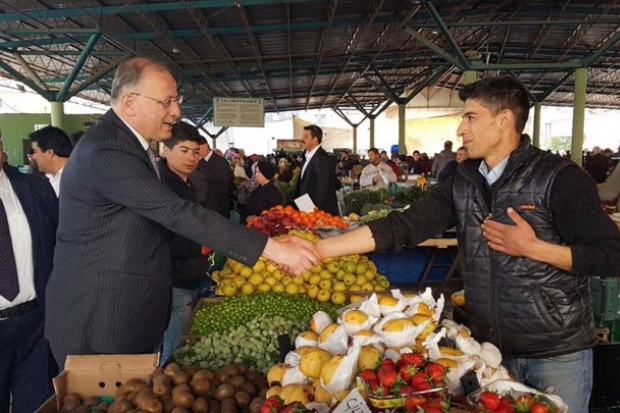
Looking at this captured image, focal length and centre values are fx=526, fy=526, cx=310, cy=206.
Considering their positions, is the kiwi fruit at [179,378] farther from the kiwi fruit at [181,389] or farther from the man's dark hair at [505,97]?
the man's dark hair at [505,97]

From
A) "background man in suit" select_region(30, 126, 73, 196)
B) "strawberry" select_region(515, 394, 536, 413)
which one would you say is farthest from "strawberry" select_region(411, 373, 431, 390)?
"background man in suit" select_region(30, 126, 73, 196)

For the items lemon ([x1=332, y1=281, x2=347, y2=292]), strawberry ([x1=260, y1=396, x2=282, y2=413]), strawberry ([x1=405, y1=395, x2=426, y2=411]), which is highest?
strawberry ([x1=405, y1=395, x2=426, y2=411])

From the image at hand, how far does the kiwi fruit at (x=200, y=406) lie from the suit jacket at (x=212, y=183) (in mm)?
3069

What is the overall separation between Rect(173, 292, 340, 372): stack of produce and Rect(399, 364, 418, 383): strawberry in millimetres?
829

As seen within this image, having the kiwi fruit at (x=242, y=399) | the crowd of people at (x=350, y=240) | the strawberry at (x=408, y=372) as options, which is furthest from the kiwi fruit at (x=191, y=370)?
the strawberry at (x=408, y=372)

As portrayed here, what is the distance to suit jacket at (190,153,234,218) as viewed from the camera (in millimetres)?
5074

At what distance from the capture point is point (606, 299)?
3.66 metres

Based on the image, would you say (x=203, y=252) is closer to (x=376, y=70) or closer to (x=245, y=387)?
(x=245, y=387)

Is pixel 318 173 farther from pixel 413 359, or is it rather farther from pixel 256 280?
pixel 413 359

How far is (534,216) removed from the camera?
1872 mm

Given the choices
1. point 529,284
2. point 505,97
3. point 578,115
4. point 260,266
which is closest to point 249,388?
point 529,284

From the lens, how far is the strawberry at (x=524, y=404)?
55.4 inches

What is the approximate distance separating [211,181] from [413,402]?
14.3ft

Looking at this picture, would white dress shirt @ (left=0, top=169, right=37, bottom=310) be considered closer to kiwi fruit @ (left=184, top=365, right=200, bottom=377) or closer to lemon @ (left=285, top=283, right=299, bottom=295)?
kiwi fruit @ (left=184, top=365, right=200, bottom=377)
